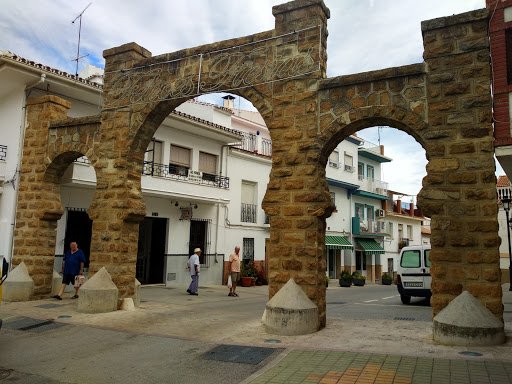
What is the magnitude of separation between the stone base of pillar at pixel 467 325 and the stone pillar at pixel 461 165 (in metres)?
0.25

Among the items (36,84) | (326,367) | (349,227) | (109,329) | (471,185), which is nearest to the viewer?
(326,367)

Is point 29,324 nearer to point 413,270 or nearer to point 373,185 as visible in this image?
point 413,270

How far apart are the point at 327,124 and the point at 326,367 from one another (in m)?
4.21

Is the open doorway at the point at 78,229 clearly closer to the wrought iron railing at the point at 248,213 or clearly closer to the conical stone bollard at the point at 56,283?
the conical stone bollard at the point at 56,283

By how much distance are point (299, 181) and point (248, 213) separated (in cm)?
1357

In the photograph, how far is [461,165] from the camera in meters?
6.82

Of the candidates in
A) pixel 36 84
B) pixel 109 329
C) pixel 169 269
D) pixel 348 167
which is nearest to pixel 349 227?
pixel 348 167

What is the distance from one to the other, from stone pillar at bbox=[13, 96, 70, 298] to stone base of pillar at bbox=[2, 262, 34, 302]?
0.33 m

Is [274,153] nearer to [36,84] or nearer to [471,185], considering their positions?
[471,185]

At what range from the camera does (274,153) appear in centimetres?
820

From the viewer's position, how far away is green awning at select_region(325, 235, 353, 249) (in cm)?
2617

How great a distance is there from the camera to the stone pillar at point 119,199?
977 centimetres

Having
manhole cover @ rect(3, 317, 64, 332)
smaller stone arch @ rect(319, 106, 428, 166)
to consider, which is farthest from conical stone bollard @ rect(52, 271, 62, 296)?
smaller stone arch @ rect(319, 106, 428, 166)

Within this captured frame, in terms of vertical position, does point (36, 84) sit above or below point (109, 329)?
above
